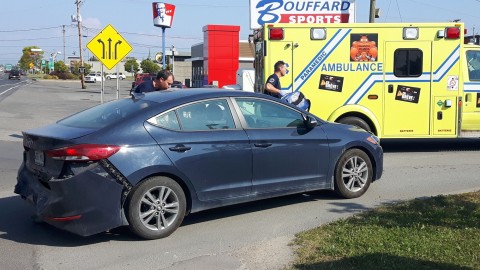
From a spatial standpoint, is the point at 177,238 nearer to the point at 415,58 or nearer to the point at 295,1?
the point at 415,58

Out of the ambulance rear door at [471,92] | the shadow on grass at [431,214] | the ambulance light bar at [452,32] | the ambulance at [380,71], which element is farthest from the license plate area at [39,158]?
the ambulance rear door at [471,92]

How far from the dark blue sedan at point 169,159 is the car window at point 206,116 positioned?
0.04 ft

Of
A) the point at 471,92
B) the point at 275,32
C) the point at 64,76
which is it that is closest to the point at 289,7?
the point at 275,32

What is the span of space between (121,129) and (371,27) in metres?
6.86

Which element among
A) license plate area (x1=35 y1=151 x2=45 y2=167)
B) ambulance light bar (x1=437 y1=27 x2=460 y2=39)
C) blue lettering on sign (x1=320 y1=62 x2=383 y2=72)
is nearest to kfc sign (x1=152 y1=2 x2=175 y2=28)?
blue lettering on sign (x1=320 y1=62 x2=383 y2=72)

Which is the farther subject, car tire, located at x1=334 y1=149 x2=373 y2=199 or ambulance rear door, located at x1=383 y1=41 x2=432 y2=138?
ambulance rear door, located at x1=383 y1=41 x2=432 y2=138

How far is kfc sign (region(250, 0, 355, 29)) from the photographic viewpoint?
62.8ft

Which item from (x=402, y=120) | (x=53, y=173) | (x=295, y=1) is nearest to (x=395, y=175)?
(x=402, y=120)

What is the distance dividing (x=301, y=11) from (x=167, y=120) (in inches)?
554

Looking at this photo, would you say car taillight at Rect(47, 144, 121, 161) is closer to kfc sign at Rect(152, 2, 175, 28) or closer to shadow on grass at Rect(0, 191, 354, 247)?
shadow on grass at Rect(0, 191, 354, 247)

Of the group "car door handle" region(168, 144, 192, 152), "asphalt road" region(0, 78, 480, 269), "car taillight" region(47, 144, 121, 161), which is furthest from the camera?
"car door handle" region(168, 144, 192, 152)

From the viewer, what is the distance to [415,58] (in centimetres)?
1110

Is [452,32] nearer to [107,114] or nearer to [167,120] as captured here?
[167,120]

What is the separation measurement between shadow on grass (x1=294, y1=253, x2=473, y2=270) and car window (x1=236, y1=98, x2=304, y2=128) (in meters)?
2.14
